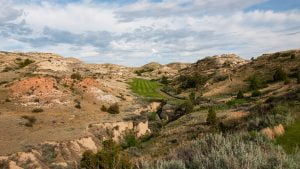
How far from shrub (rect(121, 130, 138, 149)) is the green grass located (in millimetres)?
20994

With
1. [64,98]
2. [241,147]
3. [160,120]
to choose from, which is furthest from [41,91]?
[241,147]

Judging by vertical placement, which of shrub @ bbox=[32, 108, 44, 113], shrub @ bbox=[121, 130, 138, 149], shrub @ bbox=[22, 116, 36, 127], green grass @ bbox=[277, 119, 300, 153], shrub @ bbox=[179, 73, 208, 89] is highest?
green grass @ bbox=[277, 119, 300, 153]

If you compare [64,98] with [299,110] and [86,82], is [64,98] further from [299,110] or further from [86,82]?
[299,110]

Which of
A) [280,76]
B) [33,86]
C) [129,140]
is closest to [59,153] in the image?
[129,140]

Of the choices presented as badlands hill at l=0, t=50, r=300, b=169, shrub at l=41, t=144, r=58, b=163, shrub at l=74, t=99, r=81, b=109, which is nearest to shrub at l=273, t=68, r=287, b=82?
badlands hill at l=0, t=50, r=300, b=169

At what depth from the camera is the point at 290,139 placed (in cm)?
1360

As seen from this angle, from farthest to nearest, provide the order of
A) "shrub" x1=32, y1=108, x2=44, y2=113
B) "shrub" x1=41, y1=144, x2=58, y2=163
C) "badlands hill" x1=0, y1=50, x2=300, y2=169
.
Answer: "shrub" x1=32, y1=108, x2=44, y2=113 → "shrub" x1=41, y1=144, x2=58, y2=163 → "badlands hill" x1=0, y1=50, x2=300, y2=169

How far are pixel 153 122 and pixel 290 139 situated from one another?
34.8 meters

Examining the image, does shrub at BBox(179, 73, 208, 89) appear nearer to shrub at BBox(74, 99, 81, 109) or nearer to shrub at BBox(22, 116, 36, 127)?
shrub at BBox(74, 99, 81, 109)

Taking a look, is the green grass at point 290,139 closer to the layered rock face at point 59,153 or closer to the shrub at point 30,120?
the layered rock face at point 59,153

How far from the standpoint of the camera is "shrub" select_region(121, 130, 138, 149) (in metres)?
35.6

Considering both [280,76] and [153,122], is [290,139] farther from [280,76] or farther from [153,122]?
[280,76]

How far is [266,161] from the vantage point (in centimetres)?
889

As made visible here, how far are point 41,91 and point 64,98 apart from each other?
3.51 m
